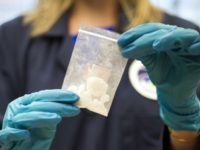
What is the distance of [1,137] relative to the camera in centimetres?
89

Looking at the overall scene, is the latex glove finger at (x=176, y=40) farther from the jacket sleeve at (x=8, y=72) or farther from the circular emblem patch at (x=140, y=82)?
the jacket sleeve at (x=8, y=72)

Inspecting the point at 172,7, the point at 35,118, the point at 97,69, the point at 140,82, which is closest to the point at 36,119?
the point at 35,118

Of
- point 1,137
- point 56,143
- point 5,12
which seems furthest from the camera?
point 5,12

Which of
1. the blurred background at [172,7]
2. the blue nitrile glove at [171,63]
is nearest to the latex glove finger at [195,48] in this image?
the blue nitrile glove at [171,63]

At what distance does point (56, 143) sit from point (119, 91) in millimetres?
209

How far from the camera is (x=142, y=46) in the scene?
2.79 feet

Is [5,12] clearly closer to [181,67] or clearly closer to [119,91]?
[119,91]

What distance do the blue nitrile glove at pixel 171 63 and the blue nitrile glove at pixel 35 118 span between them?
16 centimetres

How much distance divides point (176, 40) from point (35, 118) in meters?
0.31

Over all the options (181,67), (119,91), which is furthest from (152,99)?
(181,67)

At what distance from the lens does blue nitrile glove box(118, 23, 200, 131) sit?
32.8 inches

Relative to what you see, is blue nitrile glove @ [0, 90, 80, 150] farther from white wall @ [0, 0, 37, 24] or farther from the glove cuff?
white wall @ [0, 0, 37, 24]

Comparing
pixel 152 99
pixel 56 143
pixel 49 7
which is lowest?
pixel 56 143

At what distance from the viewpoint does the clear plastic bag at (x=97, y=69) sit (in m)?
0.91
